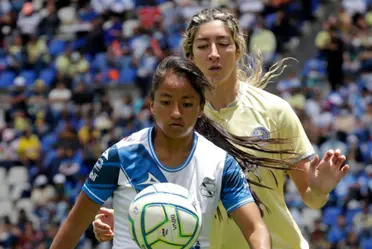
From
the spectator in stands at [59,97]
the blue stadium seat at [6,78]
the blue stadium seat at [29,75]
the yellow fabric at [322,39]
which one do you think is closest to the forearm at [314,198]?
the yellow fabric at [322,39]

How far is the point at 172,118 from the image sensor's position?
13.2 ft

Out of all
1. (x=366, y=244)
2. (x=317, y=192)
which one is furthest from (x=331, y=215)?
(x=317, y=192)

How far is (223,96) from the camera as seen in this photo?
5438mm

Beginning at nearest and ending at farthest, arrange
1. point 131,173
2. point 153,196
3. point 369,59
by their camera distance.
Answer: point 153,196
point 131,173
point 369,59

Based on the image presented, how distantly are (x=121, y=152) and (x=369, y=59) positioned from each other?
11.7 m

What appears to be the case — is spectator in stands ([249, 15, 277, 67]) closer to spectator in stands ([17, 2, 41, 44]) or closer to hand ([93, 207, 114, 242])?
spectator in stands ([17, 2, 41, 44])

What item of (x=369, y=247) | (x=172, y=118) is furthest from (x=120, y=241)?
(x=369, y=247)

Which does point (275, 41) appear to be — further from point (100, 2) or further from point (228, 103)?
point (228, 103)

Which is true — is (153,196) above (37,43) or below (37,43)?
above

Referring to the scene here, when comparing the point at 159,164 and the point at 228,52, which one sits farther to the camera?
the point at 228,52

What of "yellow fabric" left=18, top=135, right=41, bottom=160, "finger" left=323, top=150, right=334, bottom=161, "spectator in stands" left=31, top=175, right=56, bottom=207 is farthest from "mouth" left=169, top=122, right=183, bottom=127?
"yellow fabric" left=18, top=135, right=41, bottom=160

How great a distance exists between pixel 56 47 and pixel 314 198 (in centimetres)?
1412

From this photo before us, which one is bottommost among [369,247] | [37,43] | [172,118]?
[369,247]

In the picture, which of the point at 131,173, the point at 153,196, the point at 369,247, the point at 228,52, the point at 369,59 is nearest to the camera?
the point at 153,196
